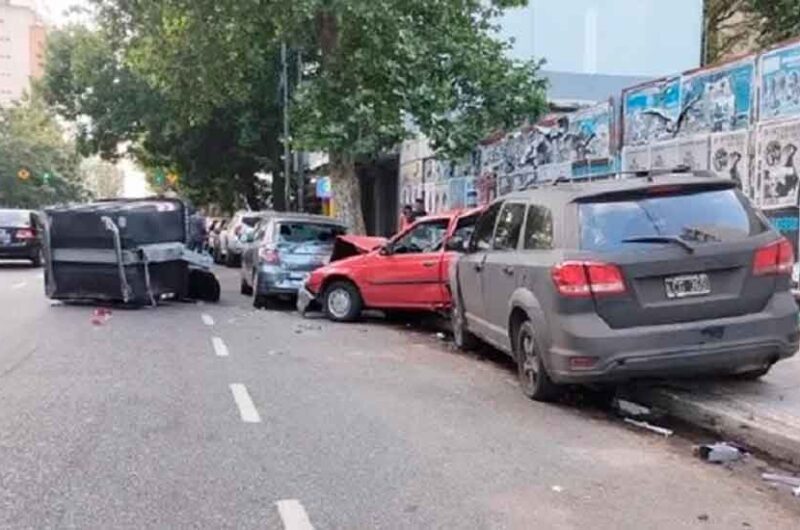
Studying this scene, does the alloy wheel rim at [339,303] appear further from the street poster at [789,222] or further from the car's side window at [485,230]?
the street poster at [789,222]

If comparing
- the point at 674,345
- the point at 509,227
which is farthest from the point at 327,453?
the point at 509,227

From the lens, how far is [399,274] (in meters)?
14.3

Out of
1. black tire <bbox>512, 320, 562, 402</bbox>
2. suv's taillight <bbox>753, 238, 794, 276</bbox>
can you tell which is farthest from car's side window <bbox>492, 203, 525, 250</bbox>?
suv's taillight <bbox>753, 238, 794, 276</bbox>

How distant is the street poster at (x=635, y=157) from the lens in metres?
15.5

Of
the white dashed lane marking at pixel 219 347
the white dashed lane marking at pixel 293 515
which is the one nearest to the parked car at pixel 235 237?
the white dashed lane marking at pixel 219 347

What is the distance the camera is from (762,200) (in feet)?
40.0

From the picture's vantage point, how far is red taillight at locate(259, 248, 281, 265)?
55.1ft

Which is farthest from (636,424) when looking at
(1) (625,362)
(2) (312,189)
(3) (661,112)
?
(2) (312,189)

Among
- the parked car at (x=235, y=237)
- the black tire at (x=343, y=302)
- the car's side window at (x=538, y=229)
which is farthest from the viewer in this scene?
the parked car at (x=235, y=237)

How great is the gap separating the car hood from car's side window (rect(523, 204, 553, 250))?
700 cm

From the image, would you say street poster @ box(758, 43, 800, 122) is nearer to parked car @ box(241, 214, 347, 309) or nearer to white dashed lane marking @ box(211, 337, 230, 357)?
white dashed lane marking @ box(211, 337, 230, 357)

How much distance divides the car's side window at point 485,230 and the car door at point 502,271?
0.56ft

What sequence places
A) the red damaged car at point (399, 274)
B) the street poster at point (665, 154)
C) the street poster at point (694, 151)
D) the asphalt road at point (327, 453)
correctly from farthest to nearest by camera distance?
1. the street poster at point (665, 154)
2. the red damaged car at point (399, 274)
3. the street poster at point (694, 151)
4. the asphalt road at point (327, 453)

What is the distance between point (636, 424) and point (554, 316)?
3.45 feet
